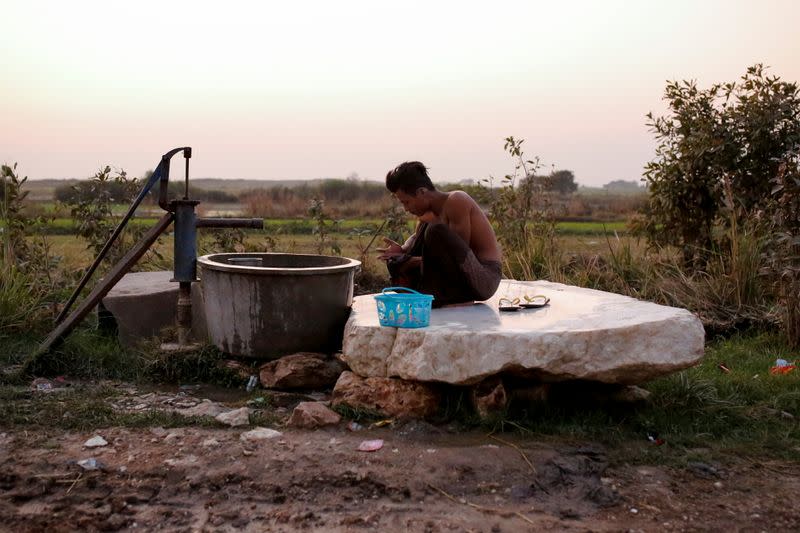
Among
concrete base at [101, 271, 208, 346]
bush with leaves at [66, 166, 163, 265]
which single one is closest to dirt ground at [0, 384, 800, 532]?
concrete base at [101, 271, 208, 346]

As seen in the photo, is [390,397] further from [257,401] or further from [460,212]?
[460,212]

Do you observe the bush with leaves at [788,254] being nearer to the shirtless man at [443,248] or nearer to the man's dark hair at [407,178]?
the shirtless man at [443,248]

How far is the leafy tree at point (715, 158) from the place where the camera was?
7.70 m

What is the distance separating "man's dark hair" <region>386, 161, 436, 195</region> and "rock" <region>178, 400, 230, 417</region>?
170 centimetres

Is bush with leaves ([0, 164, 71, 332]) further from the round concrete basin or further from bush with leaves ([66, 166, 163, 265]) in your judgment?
the round concrete basin

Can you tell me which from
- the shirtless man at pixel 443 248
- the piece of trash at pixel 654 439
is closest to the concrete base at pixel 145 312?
the shirtless man at pixel 443 248

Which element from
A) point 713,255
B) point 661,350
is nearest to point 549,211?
point 713,255

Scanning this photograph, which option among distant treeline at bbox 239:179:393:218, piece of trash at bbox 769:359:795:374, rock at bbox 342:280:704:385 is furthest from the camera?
distant treeline at bbox 239:179:393:218

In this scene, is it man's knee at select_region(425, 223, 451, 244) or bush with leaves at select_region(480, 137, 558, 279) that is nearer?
man's knee at select_region(425, 223, 451, 244)

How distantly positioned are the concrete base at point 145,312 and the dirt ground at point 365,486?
5.84ft

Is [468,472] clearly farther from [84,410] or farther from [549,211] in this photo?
[549,211]

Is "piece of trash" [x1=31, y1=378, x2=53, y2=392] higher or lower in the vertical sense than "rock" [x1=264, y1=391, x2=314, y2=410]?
lower

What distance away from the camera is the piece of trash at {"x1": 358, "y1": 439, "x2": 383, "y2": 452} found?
3938 millimetres

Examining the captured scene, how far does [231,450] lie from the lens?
12.8 ft
